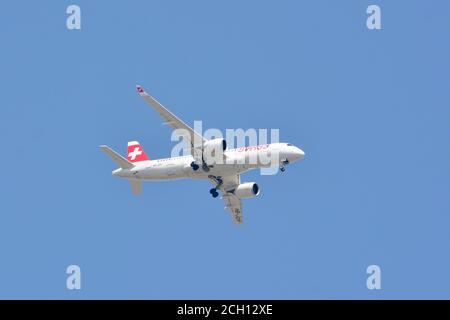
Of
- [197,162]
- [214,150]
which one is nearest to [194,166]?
[197,162]

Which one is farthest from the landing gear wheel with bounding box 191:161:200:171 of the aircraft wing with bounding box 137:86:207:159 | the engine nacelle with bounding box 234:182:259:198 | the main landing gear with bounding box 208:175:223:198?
the engine nacelle with bounding box 234:182:259:198

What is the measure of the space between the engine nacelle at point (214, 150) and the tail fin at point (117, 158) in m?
8.28

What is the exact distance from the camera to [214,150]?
105500mm

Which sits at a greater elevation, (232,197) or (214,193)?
(214,193)

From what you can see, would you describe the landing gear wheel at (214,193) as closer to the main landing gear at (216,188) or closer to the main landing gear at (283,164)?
the main landing gear at (216,188)

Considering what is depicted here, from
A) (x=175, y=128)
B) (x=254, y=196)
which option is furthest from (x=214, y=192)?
(x=175, y=128)

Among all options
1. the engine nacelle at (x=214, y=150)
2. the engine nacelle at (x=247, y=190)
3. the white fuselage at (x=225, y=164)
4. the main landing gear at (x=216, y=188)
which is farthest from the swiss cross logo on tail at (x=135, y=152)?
the engine nacelle at (x=247, y=190)

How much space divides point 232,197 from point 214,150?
10706mm

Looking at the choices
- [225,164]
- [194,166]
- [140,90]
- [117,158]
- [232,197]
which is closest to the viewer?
[140,90]

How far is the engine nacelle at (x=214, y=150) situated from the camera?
345 feet

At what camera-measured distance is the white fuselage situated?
105062 mm

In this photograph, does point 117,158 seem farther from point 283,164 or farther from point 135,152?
point 283,164

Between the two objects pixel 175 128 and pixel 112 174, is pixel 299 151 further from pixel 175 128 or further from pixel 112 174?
pixel 112 174

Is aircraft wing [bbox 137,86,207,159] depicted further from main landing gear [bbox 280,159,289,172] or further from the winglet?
main landing gear [bbox 280,159,289,172]
